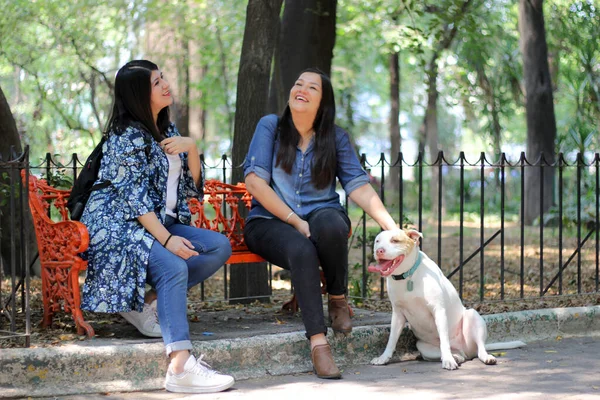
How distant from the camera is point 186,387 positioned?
4.52 metres

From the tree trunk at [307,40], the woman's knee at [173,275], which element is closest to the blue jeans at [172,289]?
the woman's knee at [173,275]

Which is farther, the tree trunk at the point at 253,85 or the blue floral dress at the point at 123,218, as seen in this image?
the tree trunk at the point at 253,85

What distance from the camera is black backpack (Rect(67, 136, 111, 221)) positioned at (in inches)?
194

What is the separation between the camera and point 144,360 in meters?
4.69

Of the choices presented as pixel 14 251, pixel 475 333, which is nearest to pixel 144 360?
pixel 14 251

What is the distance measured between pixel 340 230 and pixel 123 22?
14139mm

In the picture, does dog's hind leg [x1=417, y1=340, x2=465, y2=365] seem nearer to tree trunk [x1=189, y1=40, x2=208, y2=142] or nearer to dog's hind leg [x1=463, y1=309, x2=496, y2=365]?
dog's hind leg [x1=463, y1=309, x2=496, y2=365]

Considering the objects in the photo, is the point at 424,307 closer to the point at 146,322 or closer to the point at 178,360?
the point at 178,360

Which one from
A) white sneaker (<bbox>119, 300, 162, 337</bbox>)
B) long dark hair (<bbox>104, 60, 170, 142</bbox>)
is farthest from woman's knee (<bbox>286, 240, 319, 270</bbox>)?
long dark hair (<bbox>104, 60, 170, 142</bbox>)

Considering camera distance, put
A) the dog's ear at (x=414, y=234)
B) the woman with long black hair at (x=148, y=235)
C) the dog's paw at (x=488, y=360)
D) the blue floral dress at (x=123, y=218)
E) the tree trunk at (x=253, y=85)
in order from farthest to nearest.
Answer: the tree trunk at (x=253, y=85), the dog's paw at (x=488, y=360), the dog's ear at (x=414, y=234), the blue floral dress at (x=123, y=218), the woman with long black hair at (x=148, y=235)

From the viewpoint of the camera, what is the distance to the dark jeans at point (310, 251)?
4.88 m

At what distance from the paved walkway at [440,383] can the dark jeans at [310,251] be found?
15.0 inches

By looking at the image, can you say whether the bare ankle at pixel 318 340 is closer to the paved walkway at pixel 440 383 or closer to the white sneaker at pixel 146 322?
the paved walkway at pixel 440 383

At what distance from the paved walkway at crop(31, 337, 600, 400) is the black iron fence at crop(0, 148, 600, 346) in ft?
4.19
